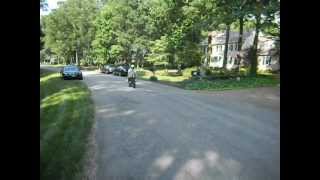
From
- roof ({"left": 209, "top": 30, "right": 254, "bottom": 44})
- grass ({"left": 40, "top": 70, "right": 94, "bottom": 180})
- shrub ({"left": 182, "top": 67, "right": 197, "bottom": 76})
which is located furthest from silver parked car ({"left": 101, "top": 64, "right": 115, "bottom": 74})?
roof ({"left": 209, "top": 30, "right": 254, "bottom": 44})

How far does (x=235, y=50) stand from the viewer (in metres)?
4.14

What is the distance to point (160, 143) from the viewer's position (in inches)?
146

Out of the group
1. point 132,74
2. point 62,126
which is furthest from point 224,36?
point 62,126

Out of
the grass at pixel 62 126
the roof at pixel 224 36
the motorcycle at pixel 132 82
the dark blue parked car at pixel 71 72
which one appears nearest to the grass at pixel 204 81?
the motorcycle at pixel 132 82

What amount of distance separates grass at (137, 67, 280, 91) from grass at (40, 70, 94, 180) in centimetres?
76

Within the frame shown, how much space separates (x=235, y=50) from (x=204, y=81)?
48cm

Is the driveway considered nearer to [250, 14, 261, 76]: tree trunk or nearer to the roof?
[250, 14, 261, 76]: tree trunk

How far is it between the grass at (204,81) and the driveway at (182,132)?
0.22 ft

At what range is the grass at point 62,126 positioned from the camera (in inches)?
130
